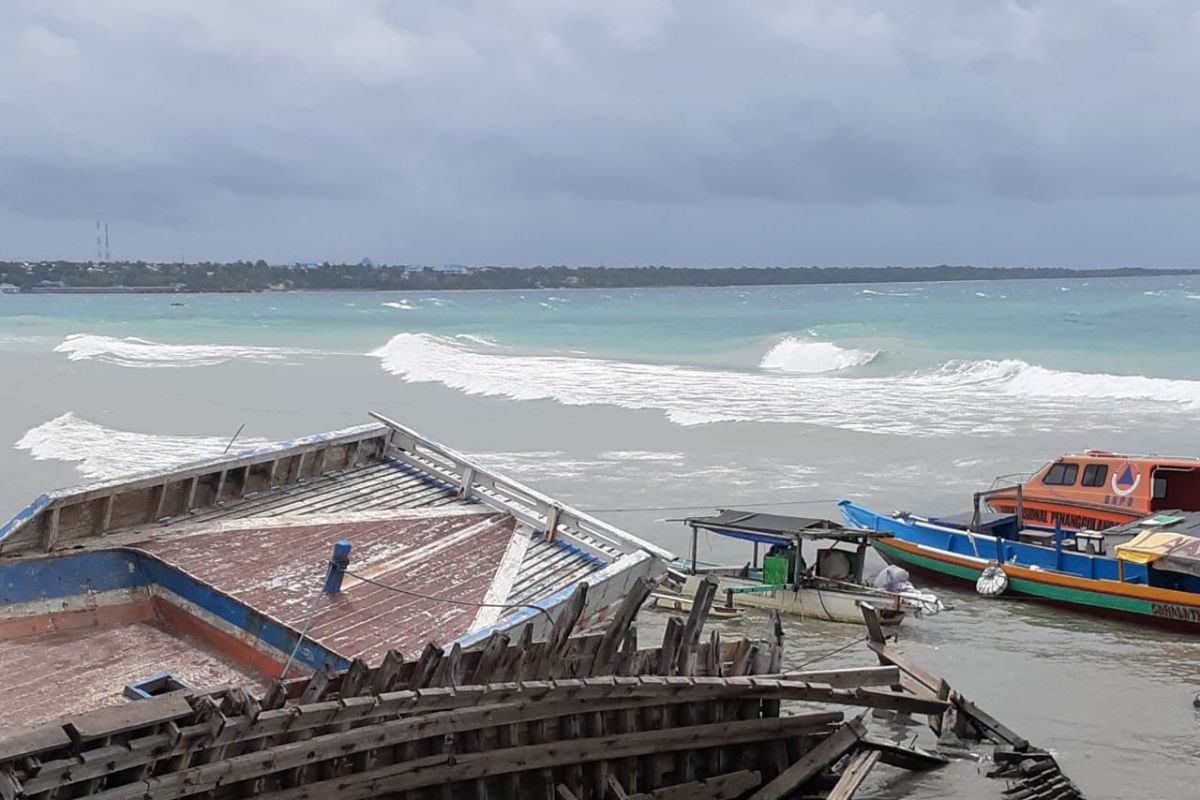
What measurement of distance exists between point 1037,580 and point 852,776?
39.8ft

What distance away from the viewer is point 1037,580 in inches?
858

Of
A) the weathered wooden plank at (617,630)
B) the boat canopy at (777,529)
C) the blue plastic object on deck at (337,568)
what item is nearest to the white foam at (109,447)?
the boat canopy at (777,529)

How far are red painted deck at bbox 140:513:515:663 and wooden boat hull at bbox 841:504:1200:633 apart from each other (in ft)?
38.0

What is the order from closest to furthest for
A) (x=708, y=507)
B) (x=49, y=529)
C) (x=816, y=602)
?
(x=49, y=529) < (x=816, y=602) < (x=708, y=507)

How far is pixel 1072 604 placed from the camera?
2131 centimetres

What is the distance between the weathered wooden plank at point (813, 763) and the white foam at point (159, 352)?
205ft

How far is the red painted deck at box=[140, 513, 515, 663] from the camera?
10.6 meters

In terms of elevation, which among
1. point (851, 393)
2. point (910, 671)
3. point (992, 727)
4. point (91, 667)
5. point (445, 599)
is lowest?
point (851, 393)

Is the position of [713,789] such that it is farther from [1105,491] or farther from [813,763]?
[1105,491]

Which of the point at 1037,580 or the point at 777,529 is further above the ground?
the point at 777,529

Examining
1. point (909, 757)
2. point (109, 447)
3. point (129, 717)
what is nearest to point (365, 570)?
point (129, 717)

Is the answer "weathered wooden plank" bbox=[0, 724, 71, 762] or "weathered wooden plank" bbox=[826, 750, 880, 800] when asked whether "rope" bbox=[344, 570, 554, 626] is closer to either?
"weathered wooden plank" bbox=[826, 750, 880, 800]

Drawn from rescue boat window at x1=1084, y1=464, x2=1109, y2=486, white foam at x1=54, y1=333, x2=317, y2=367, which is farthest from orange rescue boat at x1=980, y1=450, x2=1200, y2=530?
white foam at x1=54, y1=333, x2=317, y2=367

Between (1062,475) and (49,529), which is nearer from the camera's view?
(49,529)
